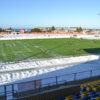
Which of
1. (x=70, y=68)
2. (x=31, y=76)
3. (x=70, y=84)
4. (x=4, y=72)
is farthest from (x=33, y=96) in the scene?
(x=70, y=68)

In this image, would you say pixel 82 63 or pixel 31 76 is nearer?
pixel 31 76

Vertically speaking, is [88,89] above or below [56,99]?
above

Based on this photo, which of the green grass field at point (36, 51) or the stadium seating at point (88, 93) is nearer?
the stadium seating at point (88, 93)

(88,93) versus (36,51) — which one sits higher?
(36,51)

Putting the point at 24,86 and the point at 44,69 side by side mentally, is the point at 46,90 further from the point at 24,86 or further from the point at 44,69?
the point at 44,69

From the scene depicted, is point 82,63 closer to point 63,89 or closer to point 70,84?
point 70,84

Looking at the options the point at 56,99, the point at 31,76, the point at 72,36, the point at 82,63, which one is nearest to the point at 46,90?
the point at 56,99

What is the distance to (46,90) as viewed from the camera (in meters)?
7.95

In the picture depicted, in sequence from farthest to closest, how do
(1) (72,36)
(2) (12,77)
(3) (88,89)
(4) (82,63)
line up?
(1) (72,36)
(4) (82,63)
(2) (12,77)
(3) (88,89)

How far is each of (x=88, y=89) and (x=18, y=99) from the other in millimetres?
3552

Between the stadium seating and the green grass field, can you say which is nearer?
the stadium seating

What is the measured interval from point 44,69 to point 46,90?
19.6 ft

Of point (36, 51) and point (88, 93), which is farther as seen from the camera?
point (36, 51)

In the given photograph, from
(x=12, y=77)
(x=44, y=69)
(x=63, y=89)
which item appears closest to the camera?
(x=63, y=89)
